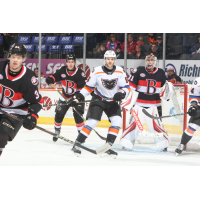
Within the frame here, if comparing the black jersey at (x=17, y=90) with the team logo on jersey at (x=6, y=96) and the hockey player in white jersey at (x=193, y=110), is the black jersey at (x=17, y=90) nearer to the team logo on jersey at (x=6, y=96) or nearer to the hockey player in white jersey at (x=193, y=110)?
the team logo on jersey at (x=6, y=96)

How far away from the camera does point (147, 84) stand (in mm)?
4504

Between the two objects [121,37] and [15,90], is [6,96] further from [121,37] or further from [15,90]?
[121,37]

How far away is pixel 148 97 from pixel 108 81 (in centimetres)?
77

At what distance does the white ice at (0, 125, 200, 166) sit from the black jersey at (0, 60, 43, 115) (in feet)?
3.07

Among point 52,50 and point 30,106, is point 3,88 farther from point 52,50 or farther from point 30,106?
point 52,50

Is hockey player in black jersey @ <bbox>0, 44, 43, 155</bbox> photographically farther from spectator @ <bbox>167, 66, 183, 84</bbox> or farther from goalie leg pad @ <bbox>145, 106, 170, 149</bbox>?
spectator @ <bbox>167, 66, 183, 84</bbox>

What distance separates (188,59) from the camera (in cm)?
654

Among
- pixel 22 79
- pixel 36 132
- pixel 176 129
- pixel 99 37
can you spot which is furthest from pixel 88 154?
pixel 99 37

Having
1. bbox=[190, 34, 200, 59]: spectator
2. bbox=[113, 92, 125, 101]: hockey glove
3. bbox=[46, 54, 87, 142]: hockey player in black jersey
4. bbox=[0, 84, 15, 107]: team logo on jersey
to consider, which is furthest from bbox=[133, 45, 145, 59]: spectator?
bbox=[0, 84, 15, 107]: team logo on jersey

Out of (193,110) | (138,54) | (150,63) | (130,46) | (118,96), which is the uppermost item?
(130,46)

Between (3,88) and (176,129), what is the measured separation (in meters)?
2.80

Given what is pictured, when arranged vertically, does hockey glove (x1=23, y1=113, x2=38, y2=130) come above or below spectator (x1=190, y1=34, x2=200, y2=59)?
below

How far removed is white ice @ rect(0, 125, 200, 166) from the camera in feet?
12.2

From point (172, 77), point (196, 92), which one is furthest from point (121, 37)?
point (196, 92)
